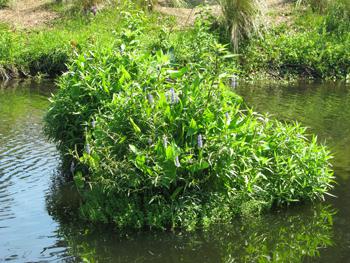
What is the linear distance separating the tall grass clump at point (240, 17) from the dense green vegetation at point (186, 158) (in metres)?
10.5

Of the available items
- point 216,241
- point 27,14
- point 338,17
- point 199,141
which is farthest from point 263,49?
point 216,241

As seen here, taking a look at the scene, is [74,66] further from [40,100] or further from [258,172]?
[40,100]

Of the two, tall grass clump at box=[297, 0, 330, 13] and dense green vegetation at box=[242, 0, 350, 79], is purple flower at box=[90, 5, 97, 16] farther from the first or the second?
tall grass clump at box=[297, 0, 330, 13]

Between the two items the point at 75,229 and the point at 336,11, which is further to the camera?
the point at 336,11

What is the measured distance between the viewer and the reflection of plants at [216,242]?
6.15m

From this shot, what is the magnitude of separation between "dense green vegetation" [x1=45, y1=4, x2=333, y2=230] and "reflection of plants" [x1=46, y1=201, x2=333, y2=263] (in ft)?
0.57

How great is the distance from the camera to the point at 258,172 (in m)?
7.05

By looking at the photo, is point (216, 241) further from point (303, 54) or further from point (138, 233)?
point (303, 54)

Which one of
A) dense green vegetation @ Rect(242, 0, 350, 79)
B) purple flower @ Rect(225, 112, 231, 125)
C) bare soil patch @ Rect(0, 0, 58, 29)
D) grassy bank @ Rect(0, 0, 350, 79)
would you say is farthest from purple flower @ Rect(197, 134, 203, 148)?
bare soil patch @ Rect(0, 0, 58, 29)

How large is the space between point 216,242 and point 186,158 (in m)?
→ 0.94

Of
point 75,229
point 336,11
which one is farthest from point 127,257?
point 336,11

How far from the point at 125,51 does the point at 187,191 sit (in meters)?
2.57

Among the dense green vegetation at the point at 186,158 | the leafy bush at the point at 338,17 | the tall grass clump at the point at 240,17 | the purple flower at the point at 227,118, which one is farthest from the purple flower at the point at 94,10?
the purple flower at the point at 227,118

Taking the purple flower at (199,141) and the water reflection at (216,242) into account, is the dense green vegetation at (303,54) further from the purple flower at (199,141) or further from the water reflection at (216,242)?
the purple flower at (199,141)
